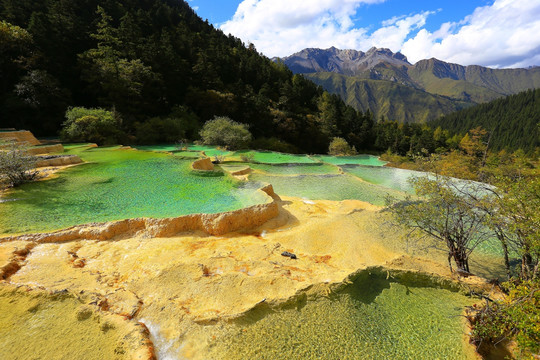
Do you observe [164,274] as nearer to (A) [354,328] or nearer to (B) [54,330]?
(B) [54,330]

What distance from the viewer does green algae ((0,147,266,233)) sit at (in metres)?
6.54

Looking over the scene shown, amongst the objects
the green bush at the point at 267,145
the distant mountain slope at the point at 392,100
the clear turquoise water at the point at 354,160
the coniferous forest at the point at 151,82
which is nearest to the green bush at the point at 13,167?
the coniferous forest at the point at 151,82

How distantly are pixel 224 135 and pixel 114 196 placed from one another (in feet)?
43.9

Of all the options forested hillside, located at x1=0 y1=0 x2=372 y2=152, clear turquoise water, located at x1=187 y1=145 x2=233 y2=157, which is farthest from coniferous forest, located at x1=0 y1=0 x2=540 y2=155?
clear turquoise water, located at x1=187 y1=145 x2=233 y2=157

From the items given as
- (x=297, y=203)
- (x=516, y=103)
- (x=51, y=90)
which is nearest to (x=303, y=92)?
(x=51, y=90)

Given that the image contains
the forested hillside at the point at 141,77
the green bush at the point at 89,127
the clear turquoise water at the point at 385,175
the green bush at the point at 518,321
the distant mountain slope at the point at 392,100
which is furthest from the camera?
the distant mountain slope at the point at 392,100

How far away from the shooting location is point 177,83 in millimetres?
32594

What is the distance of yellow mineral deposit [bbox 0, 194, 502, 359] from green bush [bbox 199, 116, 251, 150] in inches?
553

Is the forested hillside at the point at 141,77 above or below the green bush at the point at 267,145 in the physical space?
above

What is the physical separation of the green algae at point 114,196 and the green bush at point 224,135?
30.5 ft

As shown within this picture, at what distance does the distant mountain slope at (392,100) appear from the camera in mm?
158000

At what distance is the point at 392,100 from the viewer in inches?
6732

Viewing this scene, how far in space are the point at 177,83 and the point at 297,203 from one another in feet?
99.7

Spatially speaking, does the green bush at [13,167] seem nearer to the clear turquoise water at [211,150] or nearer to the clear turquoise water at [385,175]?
the clear turquoise water at [211,150]
